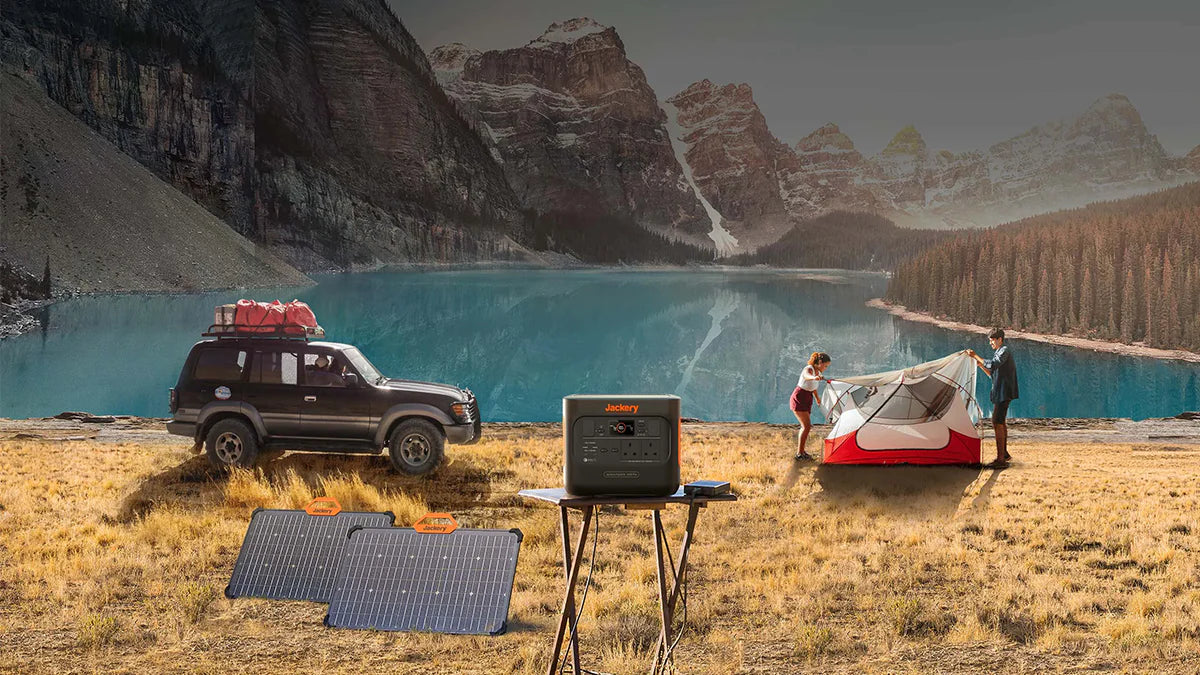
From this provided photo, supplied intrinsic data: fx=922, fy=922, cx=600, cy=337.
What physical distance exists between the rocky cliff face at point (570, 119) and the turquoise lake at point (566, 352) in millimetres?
81027

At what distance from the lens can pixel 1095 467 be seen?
11875mm

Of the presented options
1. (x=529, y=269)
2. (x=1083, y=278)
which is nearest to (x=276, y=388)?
(x=1083, y=278)

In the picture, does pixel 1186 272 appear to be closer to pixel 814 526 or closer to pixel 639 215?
pixel 814 526

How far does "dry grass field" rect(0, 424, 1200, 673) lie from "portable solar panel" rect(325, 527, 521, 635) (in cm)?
18

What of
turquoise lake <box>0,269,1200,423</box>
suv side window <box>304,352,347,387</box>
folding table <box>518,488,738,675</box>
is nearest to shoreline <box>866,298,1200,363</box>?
turquoise lake <box>0,269,1200,423</box>

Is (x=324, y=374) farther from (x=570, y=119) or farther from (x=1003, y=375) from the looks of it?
(x=570, y=119)

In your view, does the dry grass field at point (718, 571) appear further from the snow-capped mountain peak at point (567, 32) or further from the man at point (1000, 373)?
the snow-capped mountain peak at point (567, 32)

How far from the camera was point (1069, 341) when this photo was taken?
52938 millimetres

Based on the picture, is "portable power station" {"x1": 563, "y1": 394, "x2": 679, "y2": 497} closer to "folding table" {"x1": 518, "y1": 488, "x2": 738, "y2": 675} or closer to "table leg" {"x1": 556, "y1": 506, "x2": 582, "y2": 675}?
"folding table" {"x1": 518, "y1": 488, "x2": 738, "y2": 675}

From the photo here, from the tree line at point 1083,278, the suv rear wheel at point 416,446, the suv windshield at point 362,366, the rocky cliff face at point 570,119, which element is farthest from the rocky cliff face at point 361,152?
the suv rear wheel at point 416,446

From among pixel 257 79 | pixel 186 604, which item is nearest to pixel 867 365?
pixel 186 604

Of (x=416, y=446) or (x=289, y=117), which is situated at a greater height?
(x=289, y=117)

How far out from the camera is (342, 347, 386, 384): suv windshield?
34.8 ft

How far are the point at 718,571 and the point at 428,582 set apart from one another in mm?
2460
